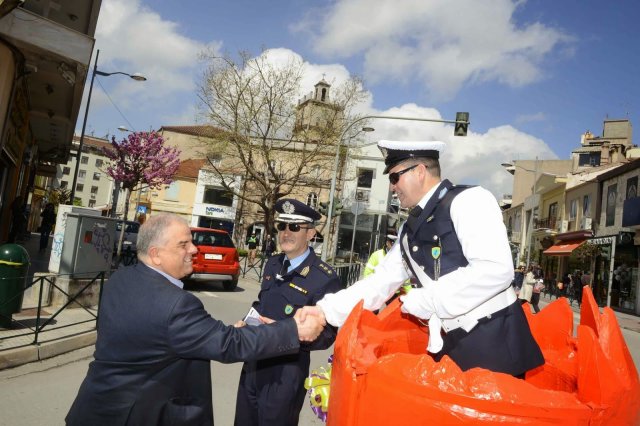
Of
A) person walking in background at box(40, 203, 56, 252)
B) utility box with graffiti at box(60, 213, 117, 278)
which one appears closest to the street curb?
utility box with graffiti at box(60, 213, 117, 278)

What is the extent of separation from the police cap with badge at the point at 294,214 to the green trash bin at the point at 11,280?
414 centimetres

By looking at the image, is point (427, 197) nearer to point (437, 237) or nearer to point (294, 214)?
point (437, 237)

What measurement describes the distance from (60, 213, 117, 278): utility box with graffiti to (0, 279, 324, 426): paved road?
2.64 m

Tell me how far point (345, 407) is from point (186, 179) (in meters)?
43.3

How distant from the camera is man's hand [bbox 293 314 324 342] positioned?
2.35m

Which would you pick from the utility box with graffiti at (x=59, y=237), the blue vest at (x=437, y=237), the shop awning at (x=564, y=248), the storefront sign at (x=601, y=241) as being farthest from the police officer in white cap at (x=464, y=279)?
the shop awning at (x=564, y=248)

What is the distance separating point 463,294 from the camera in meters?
1.70

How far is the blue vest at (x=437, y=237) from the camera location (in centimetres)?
189

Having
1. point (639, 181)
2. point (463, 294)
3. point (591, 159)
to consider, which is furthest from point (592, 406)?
point (591, 159)

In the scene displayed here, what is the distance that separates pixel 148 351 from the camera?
2062mm

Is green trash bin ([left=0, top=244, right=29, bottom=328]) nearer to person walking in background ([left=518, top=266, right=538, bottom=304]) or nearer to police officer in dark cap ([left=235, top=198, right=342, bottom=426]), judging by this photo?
police officer in dark cap ([left=235, top=198, right=342, bottom=426])

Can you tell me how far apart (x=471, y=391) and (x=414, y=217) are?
85 centimetres

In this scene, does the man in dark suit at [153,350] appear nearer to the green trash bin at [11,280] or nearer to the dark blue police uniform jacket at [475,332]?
the dark blue police uniform jacket at [475,332]

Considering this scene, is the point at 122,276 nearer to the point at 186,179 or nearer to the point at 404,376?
the point at 404,376
